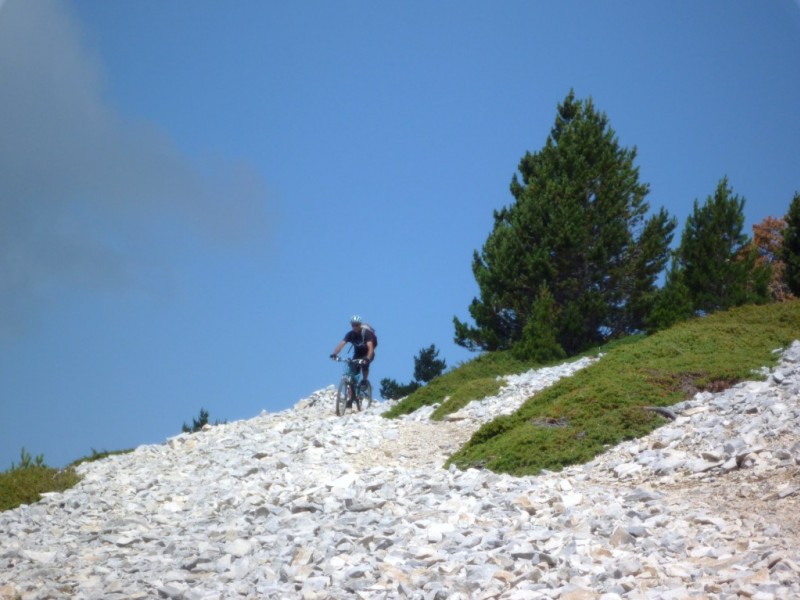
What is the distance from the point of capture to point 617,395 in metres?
13.7

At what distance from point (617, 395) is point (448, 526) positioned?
5949mm

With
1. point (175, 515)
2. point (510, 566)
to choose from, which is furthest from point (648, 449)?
point (175, 515)

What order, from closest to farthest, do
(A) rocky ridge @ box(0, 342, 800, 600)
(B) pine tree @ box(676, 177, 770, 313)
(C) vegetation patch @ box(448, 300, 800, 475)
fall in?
(A) rocky ridge @ box(0, 342, 800, 600) < (C) vegetation patch @ box(448, 300, 800, 475) < (B) pine tree @ box(676, 177, 770, 313)

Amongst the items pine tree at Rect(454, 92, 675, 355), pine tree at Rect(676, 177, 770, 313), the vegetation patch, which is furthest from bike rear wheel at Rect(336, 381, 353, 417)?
pine tree at Rect(676, 177, 770, 313)

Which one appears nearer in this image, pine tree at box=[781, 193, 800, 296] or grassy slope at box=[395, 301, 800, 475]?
grassy slope at box=[395, 301, 800, 475]

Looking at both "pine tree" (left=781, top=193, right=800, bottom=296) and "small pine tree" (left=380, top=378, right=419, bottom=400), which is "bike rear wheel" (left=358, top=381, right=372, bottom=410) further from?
"pine tree" (left=781, top=193, right=800, bottom=296)

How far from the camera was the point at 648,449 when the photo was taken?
11.4 metres

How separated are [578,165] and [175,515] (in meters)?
21.4

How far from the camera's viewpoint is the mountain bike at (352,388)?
18781 millimetres

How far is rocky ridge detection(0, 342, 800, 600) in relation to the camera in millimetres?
7027

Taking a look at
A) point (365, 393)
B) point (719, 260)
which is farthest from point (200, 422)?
point (719, 260)

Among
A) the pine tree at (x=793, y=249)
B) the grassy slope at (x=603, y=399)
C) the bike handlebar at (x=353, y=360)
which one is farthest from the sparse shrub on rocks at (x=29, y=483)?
the pine tree at (x=793, y=249)

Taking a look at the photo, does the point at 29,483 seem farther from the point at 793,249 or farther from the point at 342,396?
the point at 793,249

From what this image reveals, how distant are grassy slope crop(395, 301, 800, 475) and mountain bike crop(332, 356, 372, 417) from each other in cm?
187
